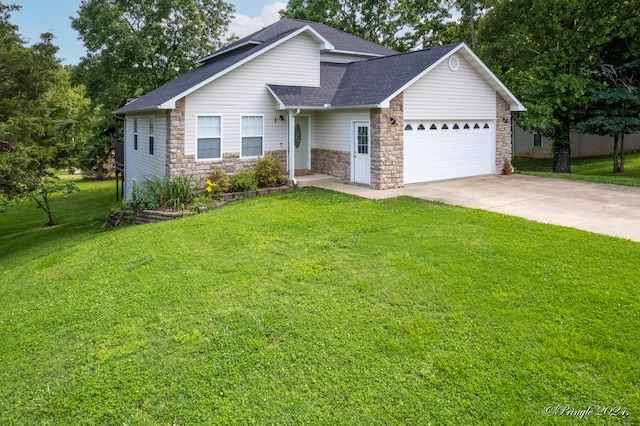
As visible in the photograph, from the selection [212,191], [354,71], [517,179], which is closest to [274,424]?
[212,191]

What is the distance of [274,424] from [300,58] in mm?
14502

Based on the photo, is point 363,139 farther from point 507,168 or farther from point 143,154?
point 143,154

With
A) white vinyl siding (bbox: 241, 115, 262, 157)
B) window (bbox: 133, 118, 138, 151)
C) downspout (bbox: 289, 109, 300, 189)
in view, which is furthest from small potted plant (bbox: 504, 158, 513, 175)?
window (bbox: 133, 118, 138, 151)

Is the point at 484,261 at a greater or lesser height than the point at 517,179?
lesser

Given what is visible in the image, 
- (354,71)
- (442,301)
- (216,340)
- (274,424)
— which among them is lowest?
(274,424)

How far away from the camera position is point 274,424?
434 cm

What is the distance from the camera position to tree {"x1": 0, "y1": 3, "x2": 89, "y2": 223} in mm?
13719

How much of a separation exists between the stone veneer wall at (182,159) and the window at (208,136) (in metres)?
0.24

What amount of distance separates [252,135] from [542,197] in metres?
9.28

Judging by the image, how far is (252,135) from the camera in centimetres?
1570

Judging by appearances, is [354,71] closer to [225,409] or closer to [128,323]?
[128,323]

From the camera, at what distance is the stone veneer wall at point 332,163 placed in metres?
15.9

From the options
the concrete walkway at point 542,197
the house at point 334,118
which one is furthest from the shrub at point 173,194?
the concrete walkway at point 542,197

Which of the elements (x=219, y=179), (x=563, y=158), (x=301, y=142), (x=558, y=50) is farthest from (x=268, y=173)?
(x=563, y=158)
